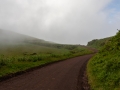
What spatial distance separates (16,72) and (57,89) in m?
8.14

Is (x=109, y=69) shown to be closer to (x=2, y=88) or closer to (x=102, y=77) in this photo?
(x=102, y=77)

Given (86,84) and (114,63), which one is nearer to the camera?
(86,84)

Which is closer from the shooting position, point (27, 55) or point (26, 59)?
point (26, 59)

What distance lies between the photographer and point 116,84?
48.8 feet

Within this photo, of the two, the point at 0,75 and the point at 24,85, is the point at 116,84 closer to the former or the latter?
the point at 24,85

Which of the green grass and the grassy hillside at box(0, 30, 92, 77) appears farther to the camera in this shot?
the grassy hillside at box(0, 30, 92, 77)

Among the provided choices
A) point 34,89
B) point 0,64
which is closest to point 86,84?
point 34,89

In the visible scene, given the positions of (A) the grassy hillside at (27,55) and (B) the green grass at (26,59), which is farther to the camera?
(A) the grassy hillside at (27,55)

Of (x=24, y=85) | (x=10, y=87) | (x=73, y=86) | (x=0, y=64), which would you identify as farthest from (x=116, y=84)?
(x=0, y=64)

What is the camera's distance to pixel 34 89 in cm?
1430

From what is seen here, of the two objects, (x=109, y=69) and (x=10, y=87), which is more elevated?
(x=109, y=69)

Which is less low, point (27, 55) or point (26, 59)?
point (27, 55)

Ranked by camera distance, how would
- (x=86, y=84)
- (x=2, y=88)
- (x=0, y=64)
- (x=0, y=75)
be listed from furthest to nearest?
1. (x=0, y=64)
2. (x=0, y=75)
3. (x=86, y=84)
4. (x=2, y=88)

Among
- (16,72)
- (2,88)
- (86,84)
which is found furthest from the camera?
(16,72)
